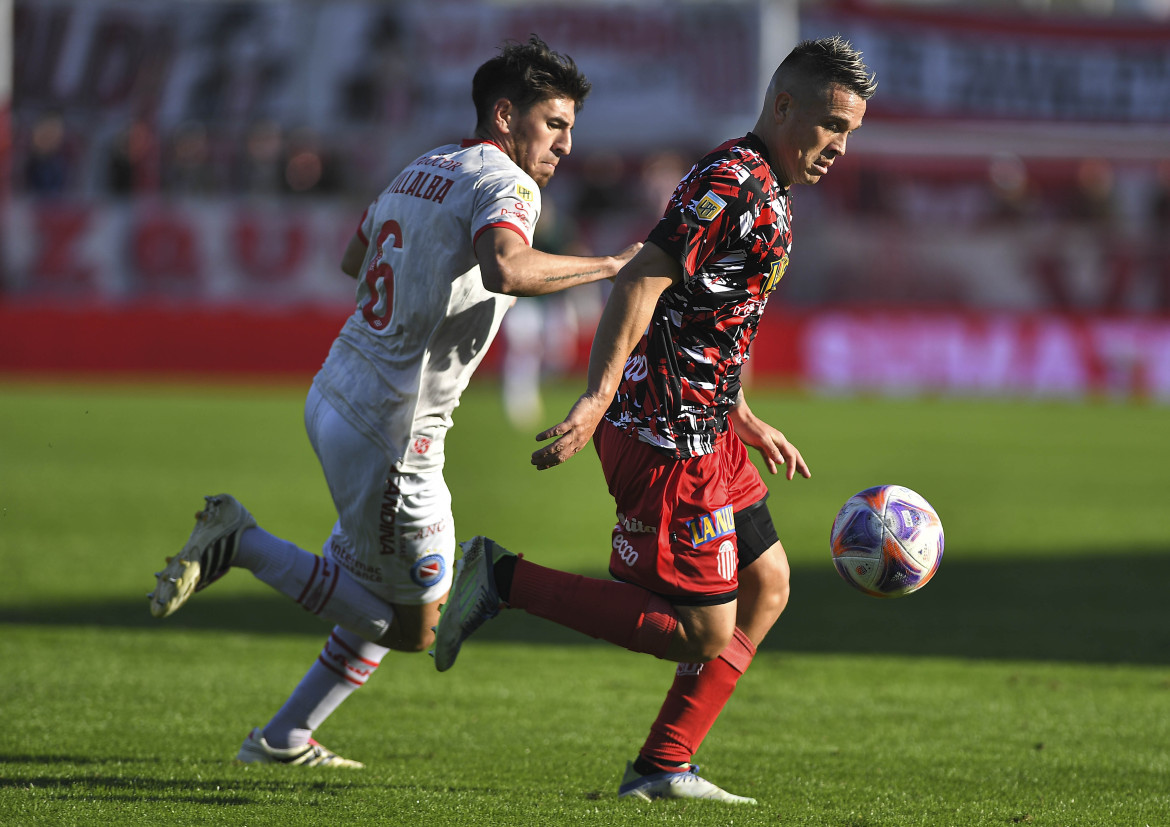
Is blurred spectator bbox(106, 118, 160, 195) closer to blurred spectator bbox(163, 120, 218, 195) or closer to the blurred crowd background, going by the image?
the blurred crowd background

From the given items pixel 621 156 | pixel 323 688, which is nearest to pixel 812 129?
pixel 323 688

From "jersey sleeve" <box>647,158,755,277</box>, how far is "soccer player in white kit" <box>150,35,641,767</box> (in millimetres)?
405

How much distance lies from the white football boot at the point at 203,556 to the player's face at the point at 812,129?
6.76 feet

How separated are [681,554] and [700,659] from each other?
1.13 ft

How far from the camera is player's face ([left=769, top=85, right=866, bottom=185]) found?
4223 mm

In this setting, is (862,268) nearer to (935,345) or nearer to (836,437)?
(935,345)

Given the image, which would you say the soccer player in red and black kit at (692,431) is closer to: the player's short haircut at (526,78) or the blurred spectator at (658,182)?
the player's short haircut at (526,78)

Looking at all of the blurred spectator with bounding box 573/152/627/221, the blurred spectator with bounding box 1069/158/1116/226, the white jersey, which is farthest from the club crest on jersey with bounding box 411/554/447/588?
the blurred spectator with bounding box 1069/158/1116/226

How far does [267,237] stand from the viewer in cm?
2425

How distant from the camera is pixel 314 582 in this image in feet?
15.5

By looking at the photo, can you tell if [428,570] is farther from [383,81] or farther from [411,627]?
[383,81]

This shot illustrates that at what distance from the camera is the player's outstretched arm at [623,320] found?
396cm

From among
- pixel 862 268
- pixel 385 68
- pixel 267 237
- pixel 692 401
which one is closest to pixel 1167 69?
pixel 862 268

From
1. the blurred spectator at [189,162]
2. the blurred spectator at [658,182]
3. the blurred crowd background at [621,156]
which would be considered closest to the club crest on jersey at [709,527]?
the blurred crowd background at [621,156]
